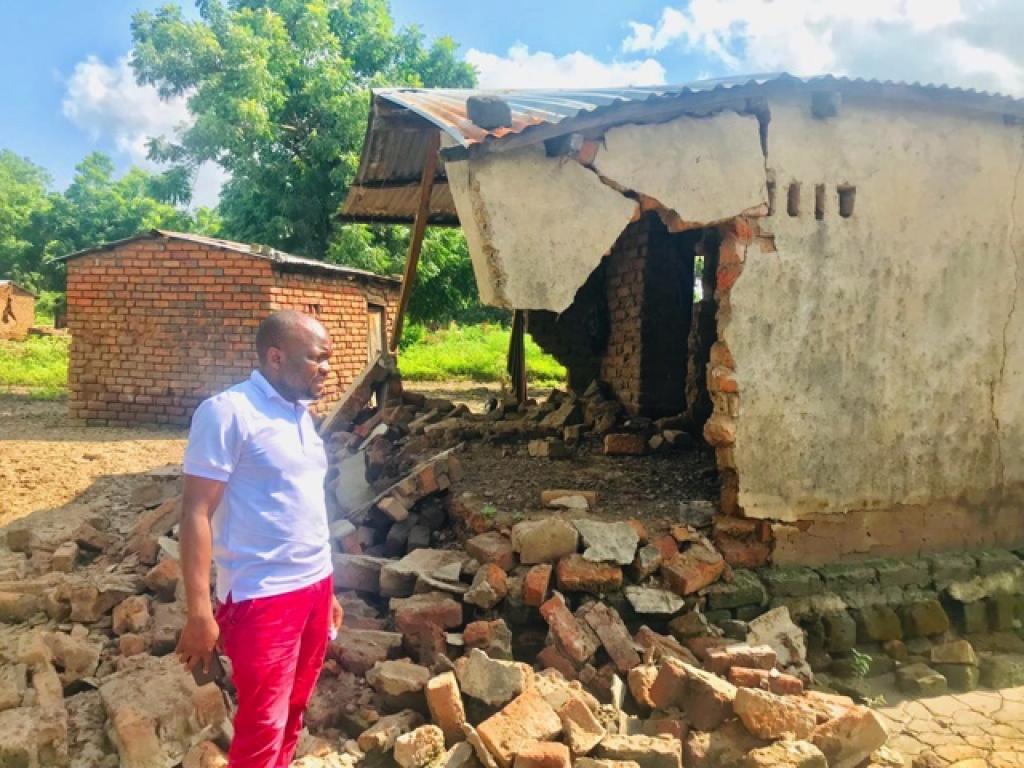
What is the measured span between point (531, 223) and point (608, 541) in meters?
1.95

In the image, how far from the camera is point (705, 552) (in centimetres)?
454

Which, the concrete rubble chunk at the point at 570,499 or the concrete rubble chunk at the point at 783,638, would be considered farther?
the concrete rubble chunk at the point at 570,499

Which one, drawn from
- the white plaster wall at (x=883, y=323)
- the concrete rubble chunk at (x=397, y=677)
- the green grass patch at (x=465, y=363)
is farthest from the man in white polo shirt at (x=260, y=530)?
the green grass patch at (x=465, y=363)

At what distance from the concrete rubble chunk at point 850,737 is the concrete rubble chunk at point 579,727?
103 cm

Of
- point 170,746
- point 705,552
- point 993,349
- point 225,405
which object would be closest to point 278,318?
point 225,405

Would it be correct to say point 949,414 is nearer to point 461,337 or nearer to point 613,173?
point 613,173

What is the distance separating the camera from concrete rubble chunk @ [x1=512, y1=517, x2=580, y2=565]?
14.0ft

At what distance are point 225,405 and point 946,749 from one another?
3.97 metres

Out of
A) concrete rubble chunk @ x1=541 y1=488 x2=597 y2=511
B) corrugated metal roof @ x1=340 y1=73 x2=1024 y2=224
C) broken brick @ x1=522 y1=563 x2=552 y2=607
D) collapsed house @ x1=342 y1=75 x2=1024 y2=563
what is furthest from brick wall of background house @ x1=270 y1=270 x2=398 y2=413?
broken brick @ x1=522 y1=563 x2=552 y2=607

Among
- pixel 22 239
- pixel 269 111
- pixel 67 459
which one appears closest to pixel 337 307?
pixel 67 459

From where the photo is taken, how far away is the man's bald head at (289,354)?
250cm

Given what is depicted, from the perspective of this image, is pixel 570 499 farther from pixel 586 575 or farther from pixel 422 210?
pixel 422 210

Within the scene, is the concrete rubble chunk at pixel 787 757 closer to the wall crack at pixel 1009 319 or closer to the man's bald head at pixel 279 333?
the man's bald head at pixel 279 333

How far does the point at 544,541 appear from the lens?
168 inches
